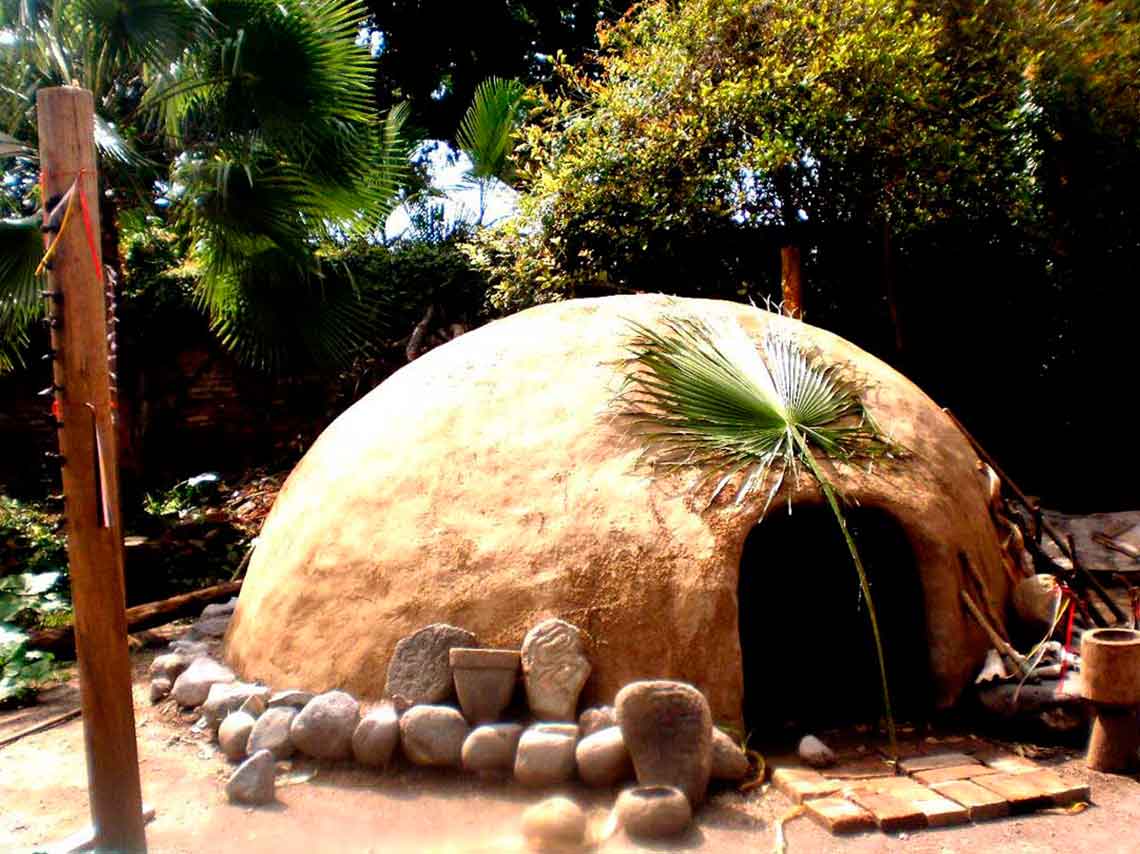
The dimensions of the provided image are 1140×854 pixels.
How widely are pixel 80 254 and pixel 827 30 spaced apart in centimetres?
697

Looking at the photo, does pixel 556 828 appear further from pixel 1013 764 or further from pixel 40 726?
pixel 40 726

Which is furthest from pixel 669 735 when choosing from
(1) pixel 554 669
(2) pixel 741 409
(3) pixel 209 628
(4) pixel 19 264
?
(4) pixel 19 264

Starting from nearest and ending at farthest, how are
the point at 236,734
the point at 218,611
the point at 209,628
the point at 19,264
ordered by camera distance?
the point at 236,734, the point at 209,628, the point at 218,611, the point at 19,264

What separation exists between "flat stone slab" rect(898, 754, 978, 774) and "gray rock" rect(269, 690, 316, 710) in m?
2.74

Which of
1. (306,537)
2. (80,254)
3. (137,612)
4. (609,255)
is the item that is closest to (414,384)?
(306,537)

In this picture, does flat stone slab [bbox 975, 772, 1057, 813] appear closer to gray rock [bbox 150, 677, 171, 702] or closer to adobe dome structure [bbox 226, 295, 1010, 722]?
adobe dome structure [bbox 226, 295, 1010, 722]

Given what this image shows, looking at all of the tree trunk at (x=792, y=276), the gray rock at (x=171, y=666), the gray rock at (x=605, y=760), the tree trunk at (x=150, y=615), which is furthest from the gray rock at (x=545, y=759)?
the tree trunk at (x=792, y=276)

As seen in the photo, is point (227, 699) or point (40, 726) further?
point (40, 726)

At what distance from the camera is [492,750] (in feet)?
15.2

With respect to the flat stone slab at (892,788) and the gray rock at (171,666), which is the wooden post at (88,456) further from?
the flat stone slab at (892,788)

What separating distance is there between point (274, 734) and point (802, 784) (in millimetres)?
2408

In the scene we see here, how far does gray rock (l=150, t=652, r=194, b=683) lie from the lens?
20.1 ft

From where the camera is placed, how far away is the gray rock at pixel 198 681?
5.71 metres

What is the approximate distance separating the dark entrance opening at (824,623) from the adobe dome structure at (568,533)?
0.08 ft
